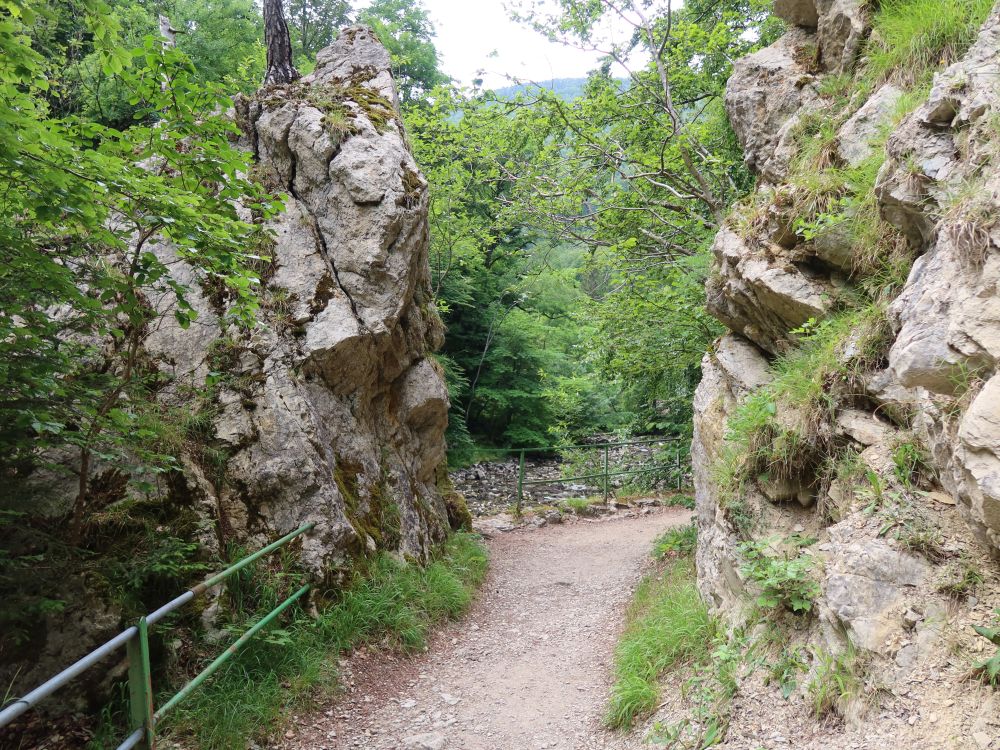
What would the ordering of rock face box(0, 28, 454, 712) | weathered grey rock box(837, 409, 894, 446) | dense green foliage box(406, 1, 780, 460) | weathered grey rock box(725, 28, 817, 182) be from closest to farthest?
weathered grey rock box(837, 409, 894, 446), rock face box(0, 28, 454, 712), weathered grey rock box(725, 28, 817, 182), dense green foliage box(406, 1, 780, 460)

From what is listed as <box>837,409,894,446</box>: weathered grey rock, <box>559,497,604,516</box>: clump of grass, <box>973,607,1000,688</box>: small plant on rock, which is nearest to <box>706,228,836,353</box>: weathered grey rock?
<box>837,409,894,446</box>: weathered grey rock

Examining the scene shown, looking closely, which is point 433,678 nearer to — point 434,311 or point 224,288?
point 224,288

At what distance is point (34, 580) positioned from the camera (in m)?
3.76

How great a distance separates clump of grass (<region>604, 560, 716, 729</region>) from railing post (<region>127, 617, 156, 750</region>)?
9.97 ft

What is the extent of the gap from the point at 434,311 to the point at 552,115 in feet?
11.4

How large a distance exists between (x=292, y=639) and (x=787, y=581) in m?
3.69

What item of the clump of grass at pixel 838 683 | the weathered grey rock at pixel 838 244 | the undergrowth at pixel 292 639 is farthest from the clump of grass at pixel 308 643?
the weathered grey rock at pixel 838 244

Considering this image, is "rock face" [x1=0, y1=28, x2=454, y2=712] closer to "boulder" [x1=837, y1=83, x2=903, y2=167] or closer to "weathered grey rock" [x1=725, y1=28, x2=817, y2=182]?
"weathered grey rock" [x1=725, y1=28, x2=817, y2=182]

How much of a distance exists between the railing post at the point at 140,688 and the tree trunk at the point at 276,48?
25.8 feet

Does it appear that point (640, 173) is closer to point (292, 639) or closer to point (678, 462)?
point (678, 462)

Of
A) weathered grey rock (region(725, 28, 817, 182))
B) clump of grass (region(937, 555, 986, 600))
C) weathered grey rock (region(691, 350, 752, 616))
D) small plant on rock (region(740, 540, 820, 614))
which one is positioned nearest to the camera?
clump of grass (region(937, 555, 986, 600))

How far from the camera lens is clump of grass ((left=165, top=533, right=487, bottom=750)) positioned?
3922 millimetres

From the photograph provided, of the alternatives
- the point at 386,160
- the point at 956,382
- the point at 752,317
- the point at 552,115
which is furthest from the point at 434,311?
the point at 956,382

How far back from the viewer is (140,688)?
9.25ft
